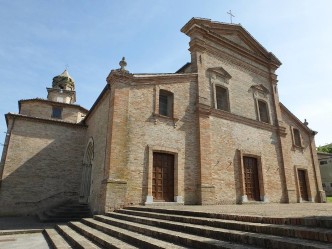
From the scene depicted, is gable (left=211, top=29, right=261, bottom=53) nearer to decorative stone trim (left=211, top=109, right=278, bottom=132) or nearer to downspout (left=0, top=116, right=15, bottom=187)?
decorative stone trim (left=211, top=109, right=278, bottom=132)

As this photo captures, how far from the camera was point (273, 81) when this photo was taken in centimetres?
1802

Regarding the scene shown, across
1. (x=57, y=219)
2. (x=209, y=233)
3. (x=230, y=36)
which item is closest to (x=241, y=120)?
(x=230, y=36)

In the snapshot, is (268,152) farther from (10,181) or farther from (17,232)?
(10,181)

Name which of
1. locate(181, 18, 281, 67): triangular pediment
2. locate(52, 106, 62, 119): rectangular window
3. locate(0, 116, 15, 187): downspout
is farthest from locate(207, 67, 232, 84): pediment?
locate(52, 106, 62, 119): rectangular window

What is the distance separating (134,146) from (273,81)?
1289cm

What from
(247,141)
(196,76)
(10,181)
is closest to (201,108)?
(196,76)

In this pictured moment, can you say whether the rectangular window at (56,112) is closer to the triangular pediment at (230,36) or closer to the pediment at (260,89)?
the triangular pediment at (230,36)

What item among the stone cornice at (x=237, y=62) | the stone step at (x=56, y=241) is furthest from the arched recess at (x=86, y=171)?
the stone cornice at (x=237, y=62)

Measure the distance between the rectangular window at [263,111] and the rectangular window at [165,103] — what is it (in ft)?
24.6

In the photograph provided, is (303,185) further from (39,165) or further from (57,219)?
(39,165)

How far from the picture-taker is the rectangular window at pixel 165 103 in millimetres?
12289

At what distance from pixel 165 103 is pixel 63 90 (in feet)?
73.3

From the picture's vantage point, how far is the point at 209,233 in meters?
4.61

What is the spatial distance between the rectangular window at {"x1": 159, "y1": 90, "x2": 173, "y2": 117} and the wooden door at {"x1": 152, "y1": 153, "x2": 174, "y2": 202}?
231 centimetres
